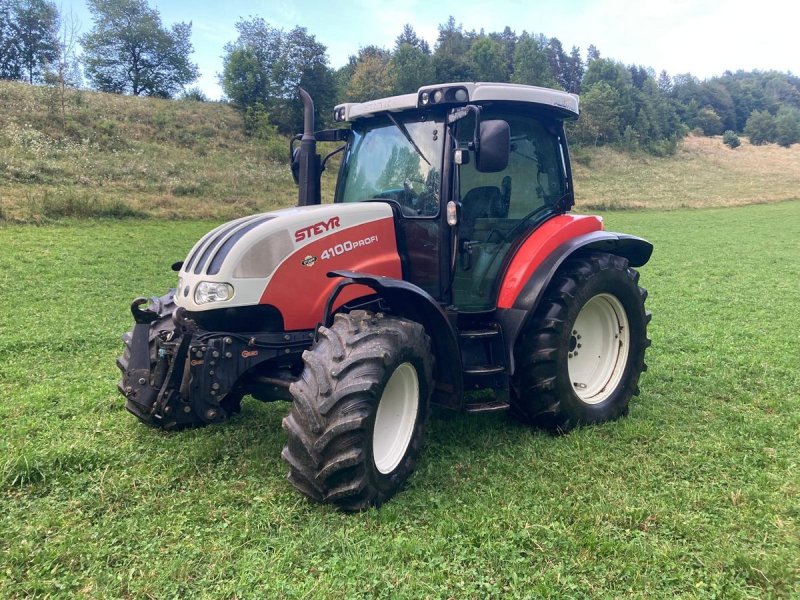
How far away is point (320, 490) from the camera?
120 inches

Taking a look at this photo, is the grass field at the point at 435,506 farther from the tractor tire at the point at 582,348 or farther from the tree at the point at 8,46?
A: the tree at the point at 8,46

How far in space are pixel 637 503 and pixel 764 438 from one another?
1.53 m

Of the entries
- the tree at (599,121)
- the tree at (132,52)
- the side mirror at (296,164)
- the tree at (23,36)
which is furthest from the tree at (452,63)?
the side mirror at (296,164)

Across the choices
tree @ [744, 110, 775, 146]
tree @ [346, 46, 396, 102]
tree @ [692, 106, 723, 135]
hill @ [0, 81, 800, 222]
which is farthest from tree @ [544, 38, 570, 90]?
hill @ [0, 81, 800, 222]

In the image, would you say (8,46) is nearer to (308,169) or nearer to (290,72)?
(290,72)

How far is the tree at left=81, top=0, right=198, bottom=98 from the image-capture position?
48531mm

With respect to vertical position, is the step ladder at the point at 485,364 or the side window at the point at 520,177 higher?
the side window at the point at 520,177

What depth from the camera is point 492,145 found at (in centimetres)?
353

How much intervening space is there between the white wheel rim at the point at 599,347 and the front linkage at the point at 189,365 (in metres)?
2.19

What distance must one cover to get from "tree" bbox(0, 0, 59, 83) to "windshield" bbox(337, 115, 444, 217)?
49811mm

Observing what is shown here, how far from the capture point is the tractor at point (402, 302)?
10.3ft

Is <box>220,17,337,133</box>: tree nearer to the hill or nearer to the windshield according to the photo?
the hill

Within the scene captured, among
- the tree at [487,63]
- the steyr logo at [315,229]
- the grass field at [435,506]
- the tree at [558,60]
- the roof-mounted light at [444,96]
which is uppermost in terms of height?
the tree at [558,60]

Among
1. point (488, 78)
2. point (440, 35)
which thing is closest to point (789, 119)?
point (488, 78)
